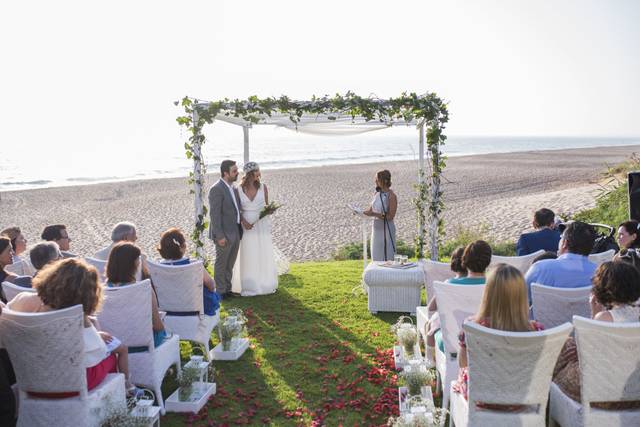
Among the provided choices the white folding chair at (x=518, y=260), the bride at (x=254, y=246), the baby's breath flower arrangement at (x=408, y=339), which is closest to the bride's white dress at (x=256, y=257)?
the bride at (x=254, y=246)

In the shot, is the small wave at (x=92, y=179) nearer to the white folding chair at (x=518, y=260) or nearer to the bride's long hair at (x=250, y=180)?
the bride's long hair at (x=250, y=180)

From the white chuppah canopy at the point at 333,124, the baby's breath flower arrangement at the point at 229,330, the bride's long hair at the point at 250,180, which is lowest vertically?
the baby's breath flower arrangement at the point at 229,330

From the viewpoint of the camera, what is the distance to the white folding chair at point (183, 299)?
17.7 ft

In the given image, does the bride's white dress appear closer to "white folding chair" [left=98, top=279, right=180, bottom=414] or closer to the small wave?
"white folding chair" [left=98, top=279, right=180, bottom=414]

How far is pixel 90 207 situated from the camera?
24750mm

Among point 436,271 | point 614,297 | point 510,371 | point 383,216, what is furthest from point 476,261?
point 383,216

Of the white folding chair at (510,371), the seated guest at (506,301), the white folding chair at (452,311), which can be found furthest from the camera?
the white folding chair at (452,311)

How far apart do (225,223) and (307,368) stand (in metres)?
3.34

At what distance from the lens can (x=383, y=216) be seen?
8.68 metres

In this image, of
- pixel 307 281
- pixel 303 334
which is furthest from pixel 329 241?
pixel 303 334

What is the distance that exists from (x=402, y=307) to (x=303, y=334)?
1.48 meters

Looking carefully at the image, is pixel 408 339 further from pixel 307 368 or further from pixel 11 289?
pixel 11 289

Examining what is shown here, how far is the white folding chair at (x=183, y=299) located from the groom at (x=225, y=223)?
289 cm

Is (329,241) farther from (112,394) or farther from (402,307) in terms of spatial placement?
(112,394)
